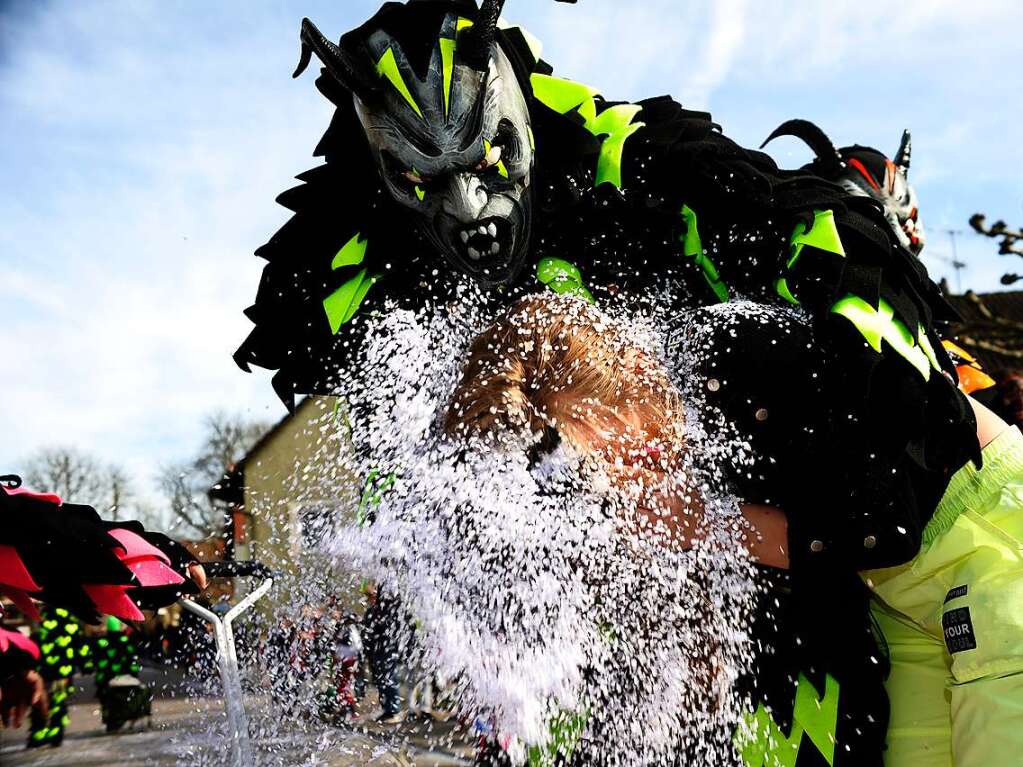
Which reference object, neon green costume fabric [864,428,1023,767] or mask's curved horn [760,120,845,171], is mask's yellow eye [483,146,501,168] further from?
neon green costume fabric [864,428,1023,767]

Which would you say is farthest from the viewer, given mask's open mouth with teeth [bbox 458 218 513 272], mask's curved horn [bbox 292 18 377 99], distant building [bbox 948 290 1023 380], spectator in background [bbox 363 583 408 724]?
distant building [bbox 948 290 1023 380]

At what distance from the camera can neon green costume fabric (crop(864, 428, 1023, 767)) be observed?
149cm

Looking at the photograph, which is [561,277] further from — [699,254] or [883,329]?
[883,329]

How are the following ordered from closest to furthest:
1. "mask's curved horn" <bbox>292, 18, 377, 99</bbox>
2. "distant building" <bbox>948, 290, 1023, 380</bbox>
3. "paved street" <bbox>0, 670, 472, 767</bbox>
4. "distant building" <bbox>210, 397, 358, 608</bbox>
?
"mask's curved horn" <bbox>292, 18, 377, 99</bbox> < "distant building" <bbox>210, 397, 358, 608</bbox> < "paved street" <bbox>0, 670, 472, 767</bbox> < "distant building" <bbox>948, 290, 1023, 380</bbox>

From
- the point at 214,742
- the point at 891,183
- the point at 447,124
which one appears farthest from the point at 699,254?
the point at 214,742

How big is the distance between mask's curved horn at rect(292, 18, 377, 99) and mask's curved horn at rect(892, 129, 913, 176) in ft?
8.01

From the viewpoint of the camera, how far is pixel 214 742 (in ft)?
11.1

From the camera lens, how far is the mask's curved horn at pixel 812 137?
7.13 feet

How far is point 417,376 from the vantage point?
194 centimetres

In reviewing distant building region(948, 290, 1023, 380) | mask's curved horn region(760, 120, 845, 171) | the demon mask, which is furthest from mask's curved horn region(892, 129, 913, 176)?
distant building region(948, 290, 1023, 380)

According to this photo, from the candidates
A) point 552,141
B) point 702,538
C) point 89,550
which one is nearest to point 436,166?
point 552,141

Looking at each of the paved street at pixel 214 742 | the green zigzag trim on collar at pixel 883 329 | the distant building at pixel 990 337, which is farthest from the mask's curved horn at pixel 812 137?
the distant building at pixel 990 337

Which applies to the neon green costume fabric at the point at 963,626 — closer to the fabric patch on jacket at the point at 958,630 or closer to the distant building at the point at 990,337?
the fabric patch on jacket at the point at 958,630

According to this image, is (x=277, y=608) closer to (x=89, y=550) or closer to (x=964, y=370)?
(x=89, y=550)
